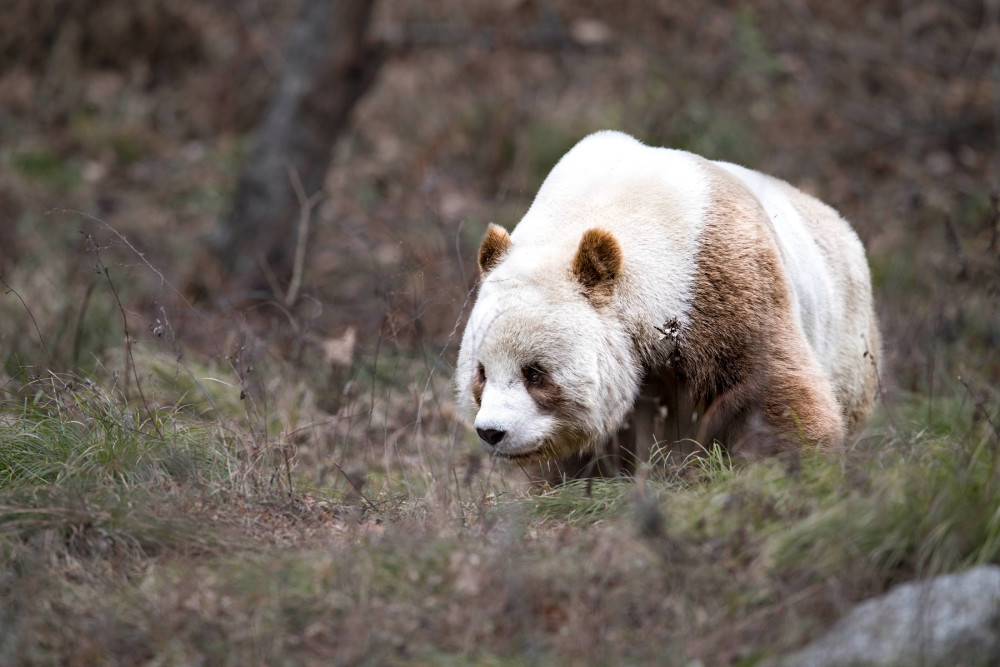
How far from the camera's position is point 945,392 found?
6.16 metres

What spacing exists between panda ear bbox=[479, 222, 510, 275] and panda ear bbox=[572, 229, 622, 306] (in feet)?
1.34

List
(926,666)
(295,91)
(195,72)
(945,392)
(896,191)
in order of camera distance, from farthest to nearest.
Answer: (195,72) → (896,191) → (295,91) → (945,392) → (926,666)

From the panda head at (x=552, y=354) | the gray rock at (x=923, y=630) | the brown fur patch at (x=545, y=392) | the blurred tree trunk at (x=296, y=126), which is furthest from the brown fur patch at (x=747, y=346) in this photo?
the blurred tree trunk at (x=296, y=126)

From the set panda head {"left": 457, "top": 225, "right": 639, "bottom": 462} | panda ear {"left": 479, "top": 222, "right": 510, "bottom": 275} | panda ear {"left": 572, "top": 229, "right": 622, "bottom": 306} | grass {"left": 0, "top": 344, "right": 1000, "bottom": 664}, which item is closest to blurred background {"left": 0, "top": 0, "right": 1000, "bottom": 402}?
panda ear {"left": 479, "top": 222, "right": 510, "bottom": 275}

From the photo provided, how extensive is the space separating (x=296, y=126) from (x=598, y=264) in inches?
212

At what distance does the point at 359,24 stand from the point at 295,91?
2.55ft

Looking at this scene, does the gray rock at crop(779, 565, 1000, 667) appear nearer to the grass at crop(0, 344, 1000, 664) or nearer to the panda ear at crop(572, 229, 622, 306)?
the grass at crop(0, 344, 1000, 664)

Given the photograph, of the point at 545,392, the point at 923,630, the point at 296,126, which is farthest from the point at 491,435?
the point at 296,126

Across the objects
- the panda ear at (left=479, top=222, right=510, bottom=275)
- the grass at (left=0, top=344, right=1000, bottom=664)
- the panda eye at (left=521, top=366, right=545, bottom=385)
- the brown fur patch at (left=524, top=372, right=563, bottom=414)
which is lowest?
the grass at (left=0, top=344, right=1000, bottom=664)

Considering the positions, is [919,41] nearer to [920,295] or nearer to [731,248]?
[920,295]

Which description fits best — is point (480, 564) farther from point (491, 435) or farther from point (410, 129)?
point (410, 129)

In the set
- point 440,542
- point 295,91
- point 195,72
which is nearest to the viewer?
point 440,542

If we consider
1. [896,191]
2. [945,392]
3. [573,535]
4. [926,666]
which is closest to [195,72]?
[896,191]

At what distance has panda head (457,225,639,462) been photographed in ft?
13.4
